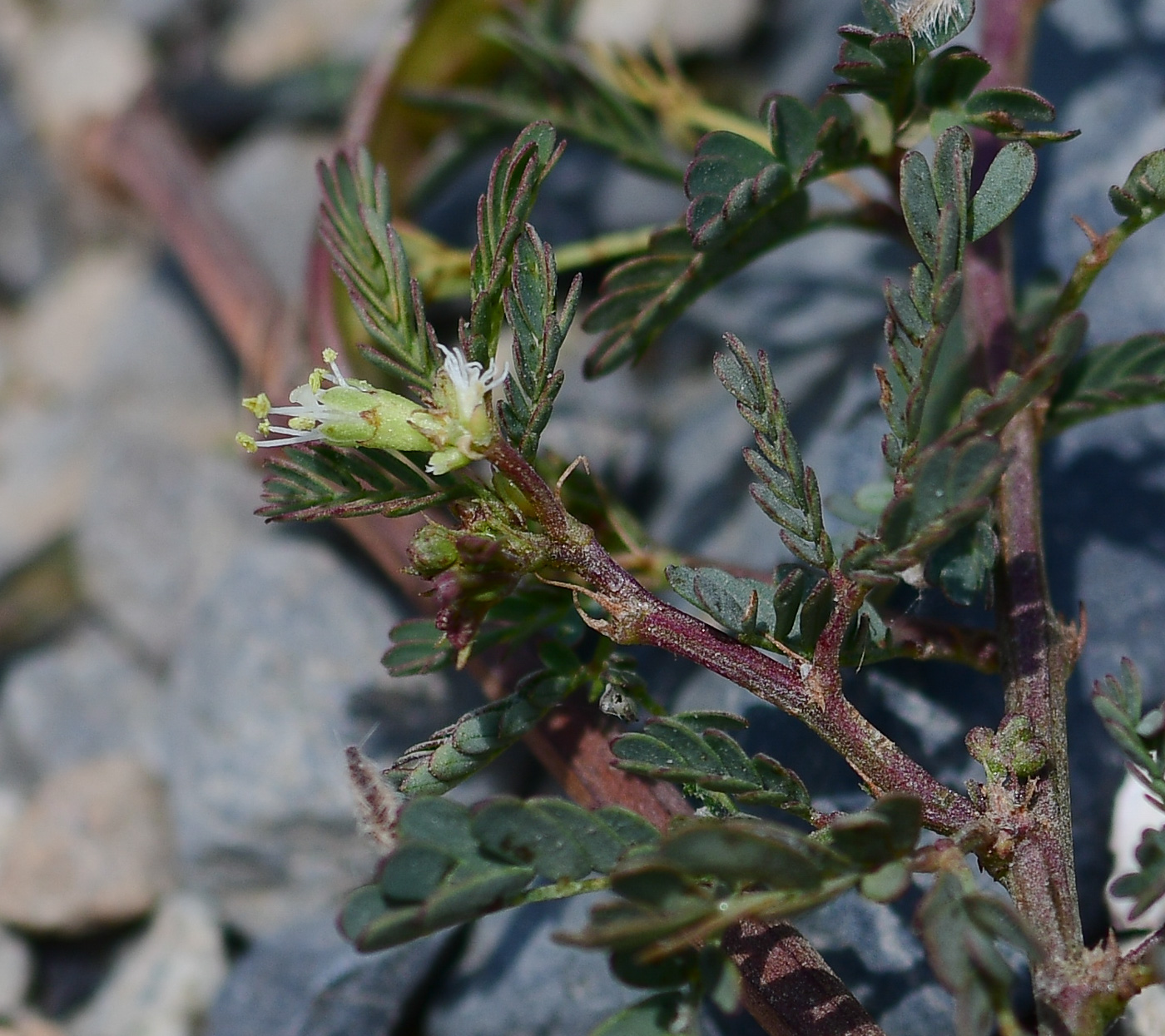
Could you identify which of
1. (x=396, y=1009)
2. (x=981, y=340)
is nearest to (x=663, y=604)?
(x=981, y=340)

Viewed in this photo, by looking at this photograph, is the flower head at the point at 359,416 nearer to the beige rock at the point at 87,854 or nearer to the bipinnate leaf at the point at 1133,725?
the bipinnate leaf at the point at 1133,725

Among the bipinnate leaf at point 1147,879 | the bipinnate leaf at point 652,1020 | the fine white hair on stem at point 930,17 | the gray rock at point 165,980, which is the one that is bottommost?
the gray rock at point 165,980

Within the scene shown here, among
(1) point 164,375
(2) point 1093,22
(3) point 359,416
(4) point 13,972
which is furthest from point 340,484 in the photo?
(1) point 164,375

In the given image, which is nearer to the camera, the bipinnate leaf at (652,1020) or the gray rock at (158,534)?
the bipinnate leaf at (652,1020)

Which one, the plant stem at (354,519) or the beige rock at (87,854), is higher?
the plant stem at (354,519)

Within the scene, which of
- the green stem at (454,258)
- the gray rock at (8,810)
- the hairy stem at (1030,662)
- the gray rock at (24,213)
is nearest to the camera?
the hairy stem at (1030,662)

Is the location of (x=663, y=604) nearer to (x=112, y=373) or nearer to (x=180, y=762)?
(x=180, y=762)

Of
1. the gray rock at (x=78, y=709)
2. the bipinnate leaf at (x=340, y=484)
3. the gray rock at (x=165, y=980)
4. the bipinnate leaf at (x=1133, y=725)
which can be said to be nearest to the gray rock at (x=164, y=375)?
the gray rock at (x=78, y=709)
